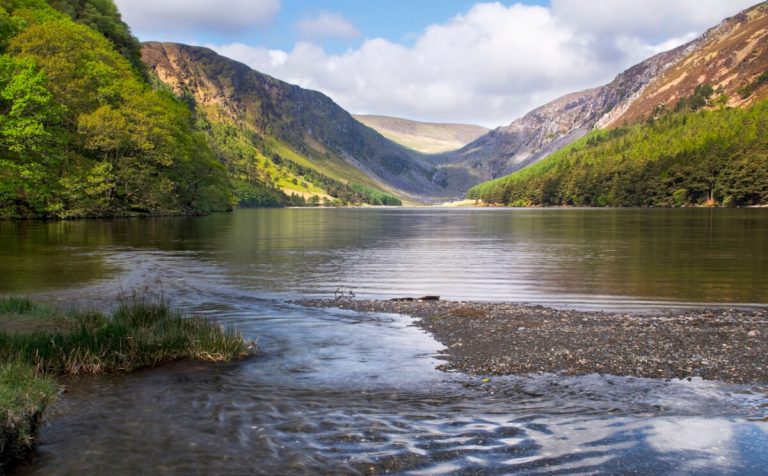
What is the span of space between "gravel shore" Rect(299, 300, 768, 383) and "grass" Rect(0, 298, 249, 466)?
7.01 metres

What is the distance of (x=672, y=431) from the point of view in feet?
33.9

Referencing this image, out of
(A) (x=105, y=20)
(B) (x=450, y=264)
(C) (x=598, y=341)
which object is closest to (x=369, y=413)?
(C) (x=598, y=341)

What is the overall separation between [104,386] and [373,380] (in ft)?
20.6

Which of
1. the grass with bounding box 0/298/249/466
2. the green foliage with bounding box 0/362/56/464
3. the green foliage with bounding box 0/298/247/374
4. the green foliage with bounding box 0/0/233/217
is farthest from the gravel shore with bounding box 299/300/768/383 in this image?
the green foliage with bounding box 0/0/233/217

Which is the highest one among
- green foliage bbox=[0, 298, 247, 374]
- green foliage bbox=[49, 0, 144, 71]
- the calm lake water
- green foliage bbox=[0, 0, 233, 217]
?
green foliage bbox=[49, 0, 144, 71]

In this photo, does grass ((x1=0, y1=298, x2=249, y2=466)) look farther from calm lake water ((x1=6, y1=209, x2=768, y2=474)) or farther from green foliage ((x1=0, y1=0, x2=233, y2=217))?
green foliage ((x1=0, y1=0, x2=233, y2=217))

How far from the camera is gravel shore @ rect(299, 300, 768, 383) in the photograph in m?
14.2

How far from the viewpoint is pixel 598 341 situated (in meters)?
16.8

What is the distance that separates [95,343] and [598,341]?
46.7ft

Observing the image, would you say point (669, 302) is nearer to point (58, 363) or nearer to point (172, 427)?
point (172, 427)

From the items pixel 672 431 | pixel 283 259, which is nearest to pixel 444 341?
pixel 672 431

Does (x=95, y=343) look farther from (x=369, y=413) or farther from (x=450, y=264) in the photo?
(x=450, y=264)

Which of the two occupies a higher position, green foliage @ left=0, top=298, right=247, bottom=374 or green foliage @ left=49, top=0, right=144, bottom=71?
green foliage @ left=49, top=0, right=144, bottom=71

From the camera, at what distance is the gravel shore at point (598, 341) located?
1425 centimetres
